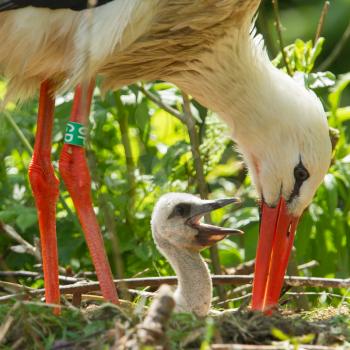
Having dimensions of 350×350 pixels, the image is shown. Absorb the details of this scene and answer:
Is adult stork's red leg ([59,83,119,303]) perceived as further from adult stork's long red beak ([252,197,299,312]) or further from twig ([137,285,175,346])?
twig ([137,285,175,346])

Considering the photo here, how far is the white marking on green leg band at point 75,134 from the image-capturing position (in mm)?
6004

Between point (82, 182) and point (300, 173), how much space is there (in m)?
1.14

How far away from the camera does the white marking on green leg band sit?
19.7 feet

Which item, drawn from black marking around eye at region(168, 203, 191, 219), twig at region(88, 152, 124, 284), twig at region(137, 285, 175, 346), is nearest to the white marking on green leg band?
twig at region(88, 152, 124, 284)

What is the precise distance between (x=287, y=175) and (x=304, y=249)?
1229mm

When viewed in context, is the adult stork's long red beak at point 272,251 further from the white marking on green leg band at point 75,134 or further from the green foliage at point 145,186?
the white marking on green leg band at point 75,134

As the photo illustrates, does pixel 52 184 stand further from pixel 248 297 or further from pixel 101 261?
pixel 248 297

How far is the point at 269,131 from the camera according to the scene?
5.81 metres

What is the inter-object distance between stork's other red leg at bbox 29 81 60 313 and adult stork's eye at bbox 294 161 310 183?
4.27 feet

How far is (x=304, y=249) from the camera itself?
6828 mm

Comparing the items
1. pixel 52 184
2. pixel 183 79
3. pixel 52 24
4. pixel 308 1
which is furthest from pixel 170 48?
pixel 308 1

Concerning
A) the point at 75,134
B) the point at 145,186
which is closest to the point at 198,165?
the point at 145,186

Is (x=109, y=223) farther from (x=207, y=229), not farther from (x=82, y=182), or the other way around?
(x=82, y=182)

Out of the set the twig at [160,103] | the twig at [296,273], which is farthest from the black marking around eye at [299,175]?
the twig at [160,103]
